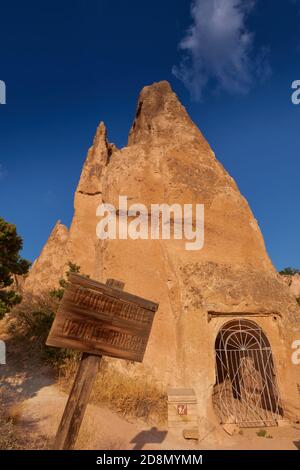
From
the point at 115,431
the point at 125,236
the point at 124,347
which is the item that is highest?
the point at 125,236

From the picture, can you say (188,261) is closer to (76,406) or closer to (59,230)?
(76,406)

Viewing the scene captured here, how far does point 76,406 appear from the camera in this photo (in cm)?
307

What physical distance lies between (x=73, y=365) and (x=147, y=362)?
2178 mm

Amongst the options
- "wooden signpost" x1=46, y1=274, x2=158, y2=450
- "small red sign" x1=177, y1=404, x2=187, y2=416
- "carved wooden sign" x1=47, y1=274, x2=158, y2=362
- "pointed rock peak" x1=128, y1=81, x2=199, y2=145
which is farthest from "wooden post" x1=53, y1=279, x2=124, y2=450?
"pointed rock peak" x1=128, y1=81, x2=199, y2=145

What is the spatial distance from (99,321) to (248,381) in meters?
10.5

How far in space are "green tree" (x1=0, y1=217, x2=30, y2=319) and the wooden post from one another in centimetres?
626

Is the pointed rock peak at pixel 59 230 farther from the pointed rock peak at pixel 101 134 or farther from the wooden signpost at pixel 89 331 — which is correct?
the wooden signpost at pixel 89 331

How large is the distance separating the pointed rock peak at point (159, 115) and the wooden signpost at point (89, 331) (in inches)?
423

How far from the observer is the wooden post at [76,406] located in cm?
298

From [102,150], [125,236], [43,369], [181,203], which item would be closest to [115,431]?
[43,369]

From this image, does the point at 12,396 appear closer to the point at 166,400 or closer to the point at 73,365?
the point at 73,365
